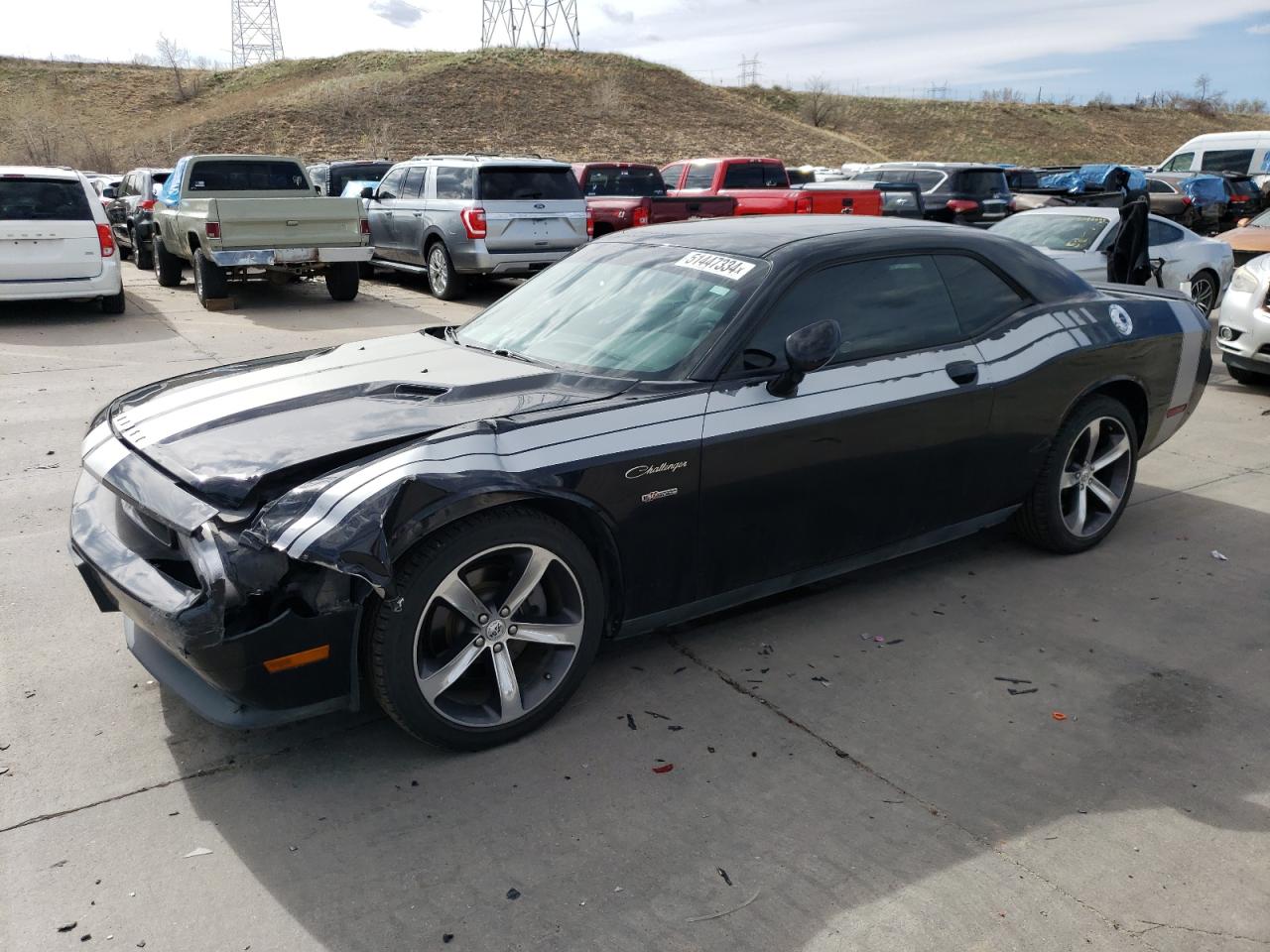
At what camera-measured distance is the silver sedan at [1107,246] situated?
10.8 m

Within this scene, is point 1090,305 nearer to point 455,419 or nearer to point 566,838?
point 455,419

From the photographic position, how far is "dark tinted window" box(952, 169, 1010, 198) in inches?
738

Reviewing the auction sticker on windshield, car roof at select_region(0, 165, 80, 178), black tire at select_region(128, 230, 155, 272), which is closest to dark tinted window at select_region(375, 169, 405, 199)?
car roof at select_region(0, 165, 80, 178)

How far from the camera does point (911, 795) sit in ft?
10.5

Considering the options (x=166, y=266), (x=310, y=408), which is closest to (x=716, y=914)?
(x=310, y=408)

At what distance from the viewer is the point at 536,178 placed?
1373 centimetres

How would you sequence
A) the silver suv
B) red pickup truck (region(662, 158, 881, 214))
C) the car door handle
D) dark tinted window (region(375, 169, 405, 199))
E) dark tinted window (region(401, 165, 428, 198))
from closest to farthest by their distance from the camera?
the car door handle, the silver suv, dark tinted window (region(401, 165, 428, 198)), dark tinted window (region(375, 169, 405, 199)), red pickup truck (region(662, 158, 881, 214))

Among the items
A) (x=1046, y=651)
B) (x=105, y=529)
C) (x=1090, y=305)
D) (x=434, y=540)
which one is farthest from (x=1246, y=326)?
(x=105, y=529)

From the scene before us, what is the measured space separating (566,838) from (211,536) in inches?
53.1

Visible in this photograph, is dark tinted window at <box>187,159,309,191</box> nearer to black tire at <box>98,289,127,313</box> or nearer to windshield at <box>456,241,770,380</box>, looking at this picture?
black tire at <box>98,289,127,313</box>

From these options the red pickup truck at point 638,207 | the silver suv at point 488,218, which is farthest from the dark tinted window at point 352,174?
the silver suv at point 488,218

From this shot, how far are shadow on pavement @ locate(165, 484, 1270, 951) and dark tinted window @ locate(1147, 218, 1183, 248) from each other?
8.79 m

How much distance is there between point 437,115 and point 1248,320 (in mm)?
44415

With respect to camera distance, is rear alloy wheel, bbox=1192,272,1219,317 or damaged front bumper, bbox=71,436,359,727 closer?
damaged front bumper, bbox=71,436,359,727
